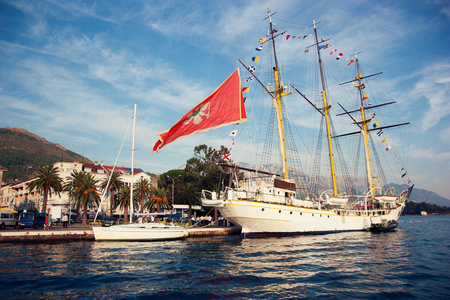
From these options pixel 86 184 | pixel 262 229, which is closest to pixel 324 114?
pixel 262 229

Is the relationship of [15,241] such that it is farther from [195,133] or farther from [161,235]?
[195,133]

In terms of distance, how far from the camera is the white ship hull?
26781mm

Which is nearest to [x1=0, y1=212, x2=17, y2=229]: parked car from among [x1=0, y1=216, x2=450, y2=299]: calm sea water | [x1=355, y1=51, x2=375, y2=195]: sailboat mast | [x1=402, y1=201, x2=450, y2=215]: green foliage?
[x1=0, y1=216, x2=450, y2=299]: calm sea water

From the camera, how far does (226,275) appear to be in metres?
12.9

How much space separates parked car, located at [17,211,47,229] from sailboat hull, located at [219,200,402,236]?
23.7m

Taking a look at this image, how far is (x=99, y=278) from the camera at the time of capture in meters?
12.5

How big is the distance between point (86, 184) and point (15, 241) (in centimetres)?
1988

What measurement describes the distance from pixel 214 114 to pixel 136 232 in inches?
595

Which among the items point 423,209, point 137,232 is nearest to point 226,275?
point 137,232

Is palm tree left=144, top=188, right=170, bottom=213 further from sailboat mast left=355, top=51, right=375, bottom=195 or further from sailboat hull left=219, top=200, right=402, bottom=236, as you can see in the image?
sailboat mast left=355, top=51, right=375, bottom=195

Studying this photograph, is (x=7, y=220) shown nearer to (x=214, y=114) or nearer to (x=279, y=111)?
(x=214, y=114)

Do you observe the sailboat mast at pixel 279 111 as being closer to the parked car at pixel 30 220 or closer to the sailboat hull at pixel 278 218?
the sailboat hull at pixel 278 218

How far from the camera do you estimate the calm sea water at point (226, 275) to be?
1026 centimetres

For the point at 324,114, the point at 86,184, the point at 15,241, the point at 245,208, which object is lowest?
the point at 15,241
